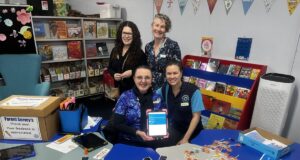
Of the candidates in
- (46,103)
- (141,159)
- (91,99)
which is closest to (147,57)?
(46,103)

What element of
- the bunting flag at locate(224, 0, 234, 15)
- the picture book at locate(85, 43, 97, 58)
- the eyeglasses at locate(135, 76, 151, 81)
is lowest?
the eyeglasses at locate(135, 76, 151, 81)

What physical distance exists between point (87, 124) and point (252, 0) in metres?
2.16

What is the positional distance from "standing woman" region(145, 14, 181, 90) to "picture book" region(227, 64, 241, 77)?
0.67 meters

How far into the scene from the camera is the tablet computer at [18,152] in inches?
52.0

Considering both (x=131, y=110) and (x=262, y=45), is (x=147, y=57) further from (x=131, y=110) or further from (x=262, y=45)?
(x=262, y=45)

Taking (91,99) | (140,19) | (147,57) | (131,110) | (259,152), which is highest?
(140,19)

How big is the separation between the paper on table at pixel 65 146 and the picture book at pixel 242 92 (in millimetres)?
1835

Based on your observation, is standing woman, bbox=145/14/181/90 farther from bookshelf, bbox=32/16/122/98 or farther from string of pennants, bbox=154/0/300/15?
bookshelf, bbox=32/16/122/98

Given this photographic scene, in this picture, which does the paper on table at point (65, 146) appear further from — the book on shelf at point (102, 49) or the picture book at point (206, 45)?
the book on shelf at point (102, 49)

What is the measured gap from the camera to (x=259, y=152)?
1.44 meters

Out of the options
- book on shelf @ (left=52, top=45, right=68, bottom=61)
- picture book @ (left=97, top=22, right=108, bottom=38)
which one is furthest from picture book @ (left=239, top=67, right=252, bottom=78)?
book on shelf @ (left=52, top=45, right=68, bottom=61)

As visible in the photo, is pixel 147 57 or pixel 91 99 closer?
pixel 147 57

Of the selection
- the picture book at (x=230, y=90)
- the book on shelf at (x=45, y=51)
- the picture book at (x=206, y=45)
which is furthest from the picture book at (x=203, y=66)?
the book on shelf at (x=45, y=51)

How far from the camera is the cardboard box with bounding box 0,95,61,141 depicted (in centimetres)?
150
